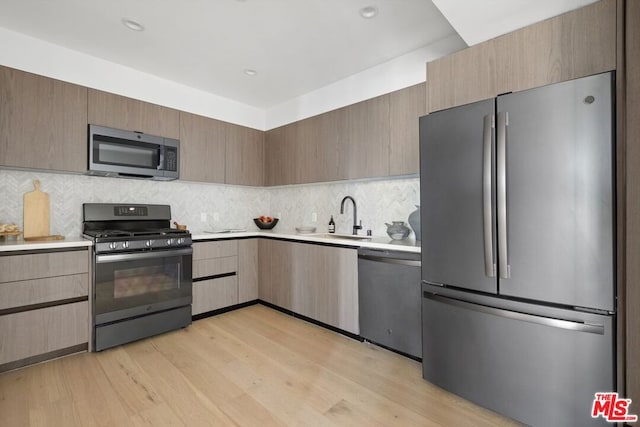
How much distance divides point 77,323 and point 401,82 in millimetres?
3372

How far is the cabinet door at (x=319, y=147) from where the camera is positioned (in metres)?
3.15

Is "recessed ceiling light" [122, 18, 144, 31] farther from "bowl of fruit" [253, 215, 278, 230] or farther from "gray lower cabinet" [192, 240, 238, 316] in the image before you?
"bowl of fruit" [253, 215, 278, 230]

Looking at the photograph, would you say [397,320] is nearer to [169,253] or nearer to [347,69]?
[169,253]

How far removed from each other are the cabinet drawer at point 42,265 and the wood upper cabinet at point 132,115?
3.91ft

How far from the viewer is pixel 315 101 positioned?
137 inches

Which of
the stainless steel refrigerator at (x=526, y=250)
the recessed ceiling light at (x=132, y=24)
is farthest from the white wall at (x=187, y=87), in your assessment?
the stainless steel refrigerator at (x=526, y=250)

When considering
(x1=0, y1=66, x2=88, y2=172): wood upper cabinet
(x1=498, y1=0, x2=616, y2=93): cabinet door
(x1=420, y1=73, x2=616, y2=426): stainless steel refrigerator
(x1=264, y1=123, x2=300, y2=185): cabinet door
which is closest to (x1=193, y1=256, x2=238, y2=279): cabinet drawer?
(x1=264, y1=123, x2=300, y2=185): cabinet door

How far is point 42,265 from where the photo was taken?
222 centimetres

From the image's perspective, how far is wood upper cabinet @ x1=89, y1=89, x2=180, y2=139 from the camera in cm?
269

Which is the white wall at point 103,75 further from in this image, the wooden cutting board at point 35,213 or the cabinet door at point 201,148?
the wooden cutting board at point 35,213

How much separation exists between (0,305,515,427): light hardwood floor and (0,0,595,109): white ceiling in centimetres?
227

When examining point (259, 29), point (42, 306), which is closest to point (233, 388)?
point (42, 306)

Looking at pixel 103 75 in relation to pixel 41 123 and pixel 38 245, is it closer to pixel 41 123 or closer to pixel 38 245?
pixel 41 123

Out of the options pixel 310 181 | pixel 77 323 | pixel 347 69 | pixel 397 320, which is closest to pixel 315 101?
pixel 347 69
